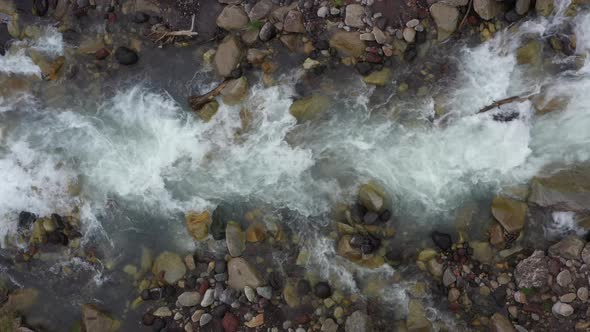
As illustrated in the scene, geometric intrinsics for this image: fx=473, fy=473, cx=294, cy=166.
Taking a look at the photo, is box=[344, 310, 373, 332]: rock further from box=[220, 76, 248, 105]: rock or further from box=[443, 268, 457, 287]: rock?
box=[220, 76, 248, 105]: rock

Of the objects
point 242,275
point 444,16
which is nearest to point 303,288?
point 242,275

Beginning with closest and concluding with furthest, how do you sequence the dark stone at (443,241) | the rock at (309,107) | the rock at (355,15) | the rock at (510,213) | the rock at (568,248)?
1. the rock at (568,248)
2. the rock at (510,213)
3. the dark stone at (443,241)
4. the rock at (355,15)
5. the rock at (309,107)

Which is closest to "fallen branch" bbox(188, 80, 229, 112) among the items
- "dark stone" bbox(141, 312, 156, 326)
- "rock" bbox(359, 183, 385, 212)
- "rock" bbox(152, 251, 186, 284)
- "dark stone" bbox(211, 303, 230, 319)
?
"rock" bbox(152, 251, 186, 284)

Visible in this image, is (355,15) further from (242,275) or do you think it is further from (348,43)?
(242,275)

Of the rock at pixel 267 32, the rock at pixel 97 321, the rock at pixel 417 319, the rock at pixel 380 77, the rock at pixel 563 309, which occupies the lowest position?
the rock at pixel 97 321

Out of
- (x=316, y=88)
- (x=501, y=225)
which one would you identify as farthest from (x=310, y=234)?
(x=501, y=225)

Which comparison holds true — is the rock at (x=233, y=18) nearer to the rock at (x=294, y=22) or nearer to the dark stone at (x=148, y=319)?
the rock at (x=294, y=22)

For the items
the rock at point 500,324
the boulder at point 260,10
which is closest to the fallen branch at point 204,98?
the boulder at point 260,10
